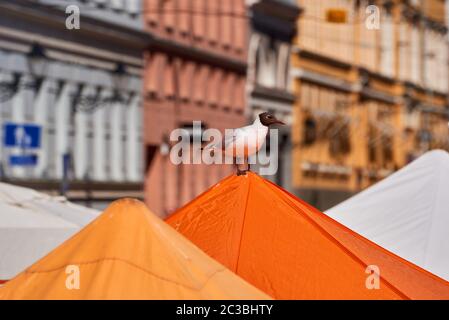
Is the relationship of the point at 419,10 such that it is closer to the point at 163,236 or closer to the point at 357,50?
the point at 357,50

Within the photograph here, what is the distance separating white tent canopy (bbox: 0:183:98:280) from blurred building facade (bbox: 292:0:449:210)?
23.0 meters

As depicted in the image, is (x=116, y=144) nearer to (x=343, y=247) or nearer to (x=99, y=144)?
(x=99, y=144)

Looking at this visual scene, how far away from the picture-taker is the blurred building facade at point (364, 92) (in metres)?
36.2

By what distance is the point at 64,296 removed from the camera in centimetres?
505

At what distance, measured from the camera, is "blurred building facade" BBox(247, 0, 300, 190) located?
32688mm

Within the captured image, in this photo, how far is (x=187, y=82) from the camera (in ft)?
95.4

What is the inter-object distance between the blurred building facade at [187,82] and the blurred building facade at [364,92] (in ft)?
12.0

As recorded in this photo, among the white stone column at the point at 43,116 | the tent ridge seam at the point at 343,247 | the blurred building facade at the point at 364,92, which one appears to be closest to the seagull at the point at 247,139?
the tent ridge seam at the point at 343,247

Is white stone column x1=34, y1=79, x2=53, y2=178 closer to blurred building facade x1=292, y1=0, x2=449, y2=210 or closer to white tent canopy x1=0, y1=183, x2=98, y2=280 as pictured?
blurred building facade x1=292, y1=0, x2=449, y2=210

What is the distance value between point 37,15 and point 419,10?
90.1 feet

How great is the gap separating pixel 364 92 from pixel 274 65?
7074 millimetres

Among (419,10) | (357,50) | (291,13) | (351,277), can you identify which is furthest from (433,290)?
(419,10)

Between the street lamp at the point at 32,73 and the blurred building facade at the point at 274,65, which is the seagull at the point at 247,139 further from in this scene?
the blurred building facade at the point at 274,65

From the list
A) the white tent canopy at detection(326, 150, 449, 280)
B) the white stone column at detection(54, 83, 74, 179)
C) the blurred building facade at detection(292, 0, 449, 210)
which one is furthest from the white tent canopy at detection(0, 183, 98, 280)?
the blurred building facade at detection(292, 0, 449, 210)
